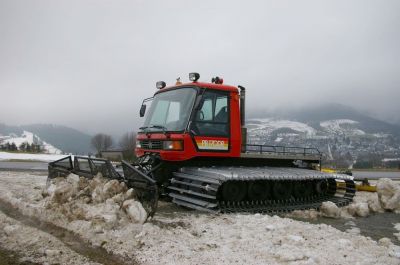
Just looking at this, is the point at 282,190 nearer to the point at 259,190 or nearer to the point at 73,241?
the point at 259,190

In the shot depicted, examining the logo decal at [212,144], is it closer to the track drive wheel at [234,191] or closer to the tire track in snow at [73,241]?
the track drive wheel at [234,191]

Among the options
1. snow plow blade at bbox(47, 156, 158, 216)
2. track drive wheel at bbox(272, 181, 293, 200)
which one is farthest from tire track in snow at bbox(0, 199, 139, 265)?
track drive wheel at bbox(272, 181, 293, 200)

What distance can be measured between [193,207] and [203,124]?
2.12 meters

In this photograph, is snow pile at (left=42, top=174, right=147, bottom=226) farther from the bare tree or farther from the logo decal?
the bare tree

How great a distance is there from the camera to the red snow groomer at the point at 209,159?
942 centimetres

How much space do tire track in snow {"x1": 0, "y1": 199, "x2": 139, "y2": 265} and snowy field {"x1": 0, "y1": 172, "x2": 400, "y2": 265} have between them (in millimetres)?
63

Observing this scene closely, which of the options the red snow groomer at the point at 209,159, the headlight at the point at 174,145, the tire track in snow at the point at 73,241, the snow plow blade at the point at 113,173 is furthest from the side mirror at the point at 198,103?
the tire track in snow at the point at 73,241

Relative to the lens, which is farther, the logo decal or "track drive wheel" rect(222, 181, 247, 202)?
the logo decal

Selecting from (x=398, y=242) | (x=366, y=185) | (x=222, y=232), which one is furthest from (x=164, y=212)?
(x=366, y=185)

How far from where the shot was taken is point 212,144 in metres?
10.3

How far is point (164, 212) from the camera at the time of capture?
8922 mm

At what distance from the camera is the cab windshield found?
10245 mm

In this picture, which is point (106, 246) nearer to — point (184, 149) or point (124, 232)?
point (124, 232)

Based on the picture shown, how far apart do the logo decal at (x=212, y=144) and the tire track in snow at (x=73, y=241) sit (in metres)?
4.18
